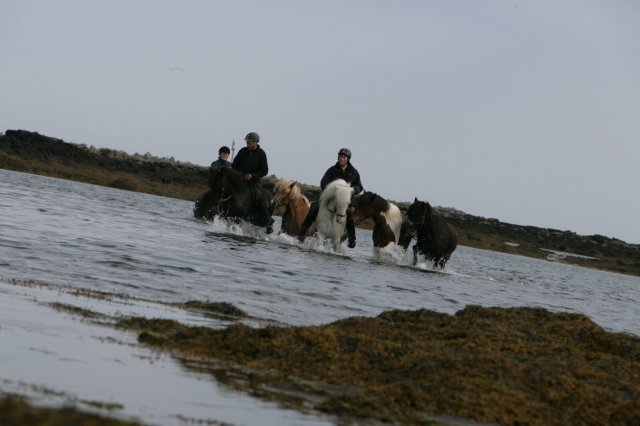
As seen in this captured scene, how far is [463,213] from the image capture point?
80.3m

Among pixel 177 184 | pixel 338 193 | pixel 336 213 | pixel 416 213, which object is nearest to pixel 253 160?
pixel 336 213

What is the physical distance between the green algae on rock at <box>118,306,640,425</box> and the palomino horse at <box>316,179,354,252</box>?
10763mm

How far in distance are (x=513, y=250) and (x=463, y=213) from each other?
19816 mm

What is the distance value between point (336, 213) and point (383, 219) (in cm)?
129

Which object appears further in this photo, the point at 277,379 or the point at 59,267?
the point at 59,267

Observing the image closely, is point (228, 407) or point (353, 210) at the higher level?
point (353, 210)

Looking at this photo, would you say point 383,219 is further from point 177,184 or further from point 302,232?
point 177,184

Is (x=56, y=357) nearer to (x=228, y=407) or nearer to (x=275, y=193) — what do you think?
(x=228, y=407)

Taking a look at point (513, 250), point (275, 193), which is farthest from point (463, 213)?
point (275, 193)

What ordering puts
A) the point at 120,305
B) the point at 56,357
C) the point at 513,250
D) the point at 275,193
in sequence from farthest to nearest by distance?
the point at 513,250 < the point at 275,193 < the point at 120,305 < the point at 56,357

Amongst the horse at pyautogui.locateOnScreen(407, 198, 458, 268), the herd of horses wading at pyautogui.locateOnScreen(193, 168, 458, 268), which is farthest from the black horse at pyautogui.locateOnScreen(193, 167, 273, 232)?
the horse at pyautogui.locateOnScreen(407, 198, 458, 268)

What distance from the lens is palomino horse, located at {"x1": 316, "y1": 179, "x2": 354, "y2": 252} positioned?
1980 centimetres

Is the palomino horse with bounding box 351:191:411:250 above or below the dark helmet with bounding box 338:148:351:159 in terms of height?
below

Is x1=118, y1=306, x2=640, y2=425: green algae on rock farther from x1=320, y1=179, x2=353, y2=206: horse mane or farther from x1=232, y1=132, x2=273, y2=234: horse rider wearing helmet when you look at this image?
x1=232, y1=132, x2=273, y2=234: horse rider wearing helmet
